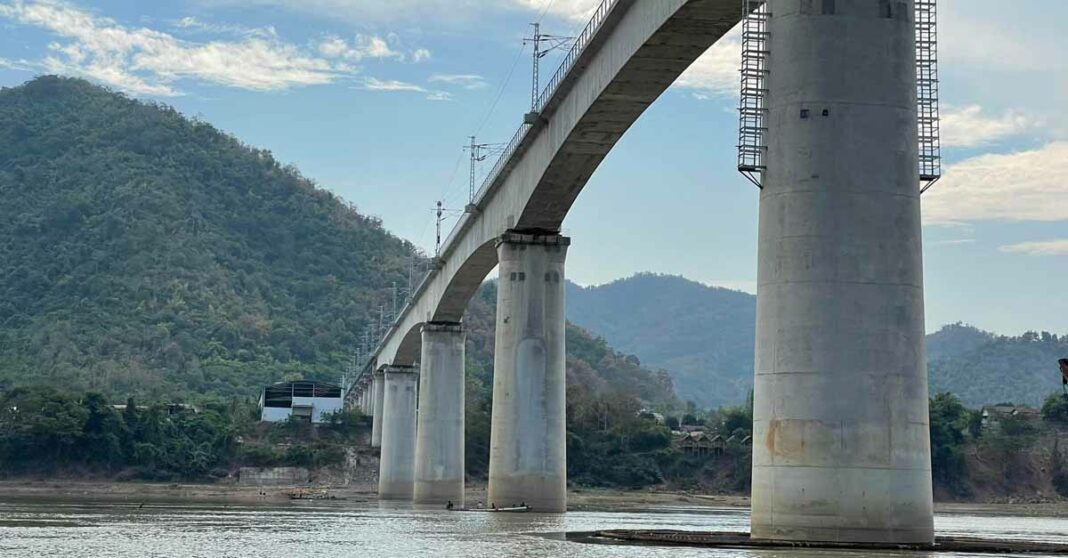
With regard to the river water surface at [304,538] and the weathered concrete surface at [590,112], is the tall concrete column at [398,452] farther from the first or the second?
the river water surface at [304,538]

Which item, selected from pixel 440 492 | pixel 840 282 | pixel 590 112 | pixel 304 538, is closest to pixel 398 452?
pixel 440 492

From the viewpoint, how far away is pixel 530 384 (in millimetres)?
62656

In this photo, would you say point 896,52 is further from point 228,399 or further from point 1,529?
point 228,399

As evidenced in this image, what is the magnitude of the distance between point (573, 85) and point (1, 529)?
79.0ft

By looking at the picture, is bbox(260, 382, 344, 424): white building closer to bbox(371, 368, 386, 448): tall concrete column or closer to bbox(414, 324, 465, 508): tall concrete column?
bbox(371, 368, 386, 448): tall concrete column

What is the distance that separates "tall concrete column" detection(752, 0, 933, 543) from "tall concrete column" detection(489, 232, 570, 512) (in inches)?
Answer: 1224

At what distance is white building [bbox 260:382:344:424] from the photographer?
167000 millimetres

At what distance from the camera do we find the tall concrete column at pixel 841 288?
30141mm

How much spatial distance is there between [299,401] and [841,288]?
470 ft

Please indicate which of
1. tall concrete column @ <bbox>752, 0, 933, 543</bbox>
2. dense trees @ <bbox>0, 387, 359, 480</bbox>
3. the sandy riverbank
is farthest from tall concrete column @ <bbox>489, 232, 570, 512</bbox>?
dense trees @ <bbox>0, 387, 359, 480</bbox>

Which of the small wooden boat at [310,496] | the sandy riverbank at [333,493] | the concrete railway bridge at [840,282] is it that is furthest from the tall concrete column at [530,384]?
the sandy riverbank at [333,493]

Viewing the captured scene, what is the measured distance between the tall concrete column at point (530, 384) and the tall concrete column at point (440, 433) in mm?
23593

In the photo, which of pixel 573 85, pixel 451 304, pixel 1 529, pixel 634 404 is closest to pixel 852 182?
pixel 573 85

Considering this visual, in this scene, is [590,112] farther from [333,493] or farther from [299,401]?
[299,401]
